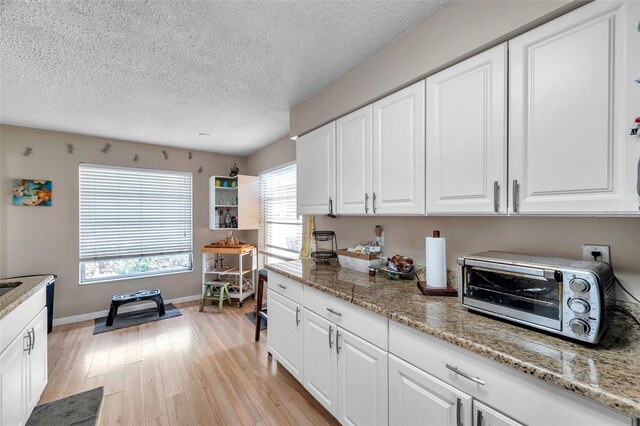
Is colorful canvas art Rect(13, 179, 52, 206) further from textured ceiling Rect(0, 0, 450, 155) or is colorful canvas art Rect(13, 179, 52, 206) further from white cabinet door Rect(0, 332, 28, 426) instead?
white cabinet door Rect(0, 332, 28, 426)

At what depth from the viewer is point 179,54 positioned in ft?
5.90

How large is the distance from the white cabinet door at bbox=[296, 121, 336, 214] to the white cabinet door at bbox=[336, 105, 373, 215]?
79 millimetres

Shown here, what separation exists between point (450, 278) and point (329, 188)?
1155 mm

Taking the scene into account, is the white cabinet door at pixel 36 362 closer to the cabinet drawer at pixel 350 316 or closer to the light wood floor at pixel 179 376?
the light wood floor at pixel 179 376

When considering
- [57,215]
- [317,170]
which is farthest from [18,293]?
[57,215]

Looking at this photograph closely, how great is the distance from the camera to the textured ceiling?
143 centimetres

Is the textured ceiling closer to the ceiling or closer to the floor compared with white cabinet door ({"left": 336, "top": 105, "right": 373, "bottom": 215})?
closer to the ceiling

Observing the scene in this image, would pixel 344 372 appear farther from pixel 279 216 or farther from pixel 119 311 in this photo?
pixel 119 311

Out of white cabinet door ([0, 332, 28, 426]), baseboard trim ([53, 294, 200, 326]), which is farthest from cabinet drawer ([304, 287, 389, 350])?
baseboard trim ([53, 294, 200, 326])

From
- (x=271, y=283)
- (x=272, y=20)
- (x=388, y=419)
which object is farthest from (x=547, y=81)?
(x=271, y=283)

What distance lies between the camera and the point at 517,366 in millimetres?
860

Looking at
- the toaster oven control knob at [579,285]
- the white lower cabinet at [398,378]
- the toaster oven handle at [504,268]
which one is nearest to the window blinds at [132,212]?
the white lower cabinet at [398,378]

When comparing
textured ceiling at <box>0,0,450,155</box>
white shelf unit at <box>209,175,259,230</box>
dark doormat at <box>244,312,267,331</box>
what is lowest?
dark doormat at <box>244,312,267,331</box>

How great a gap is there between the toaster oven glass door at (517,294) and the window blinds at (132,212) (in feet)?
14.0
